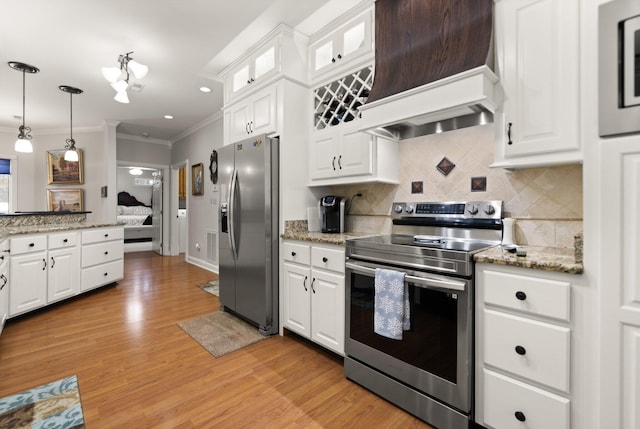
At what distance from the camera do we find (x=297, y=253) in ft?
8.28

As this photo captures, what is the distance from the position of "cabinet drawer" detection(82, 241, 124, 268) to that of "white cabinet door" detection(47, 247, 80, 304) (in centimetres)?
12

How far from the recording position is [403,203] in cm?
241

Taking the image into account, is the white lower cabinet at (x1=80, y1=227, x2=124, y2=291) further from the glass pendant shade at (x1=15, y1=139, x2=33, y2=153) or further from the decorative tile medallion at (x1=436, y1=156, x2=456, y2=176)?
the decorative tile medallion at (x1=436, y1=156, x2=456, y2=176)

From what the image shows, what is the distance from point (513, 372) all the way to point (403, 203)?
132 centimetres

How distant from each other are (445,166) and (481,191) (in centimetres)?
31

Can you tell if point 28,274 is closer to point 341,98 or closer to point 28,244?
point 28,244

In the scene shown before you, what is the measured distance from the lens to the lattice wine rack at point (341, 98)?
240cm

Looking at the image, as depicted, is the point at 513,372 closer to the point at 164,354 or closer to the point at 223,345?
the point at 223,345

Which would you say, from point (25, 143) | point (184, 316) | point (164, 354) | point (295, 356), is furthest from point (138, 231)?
point (295, 356)

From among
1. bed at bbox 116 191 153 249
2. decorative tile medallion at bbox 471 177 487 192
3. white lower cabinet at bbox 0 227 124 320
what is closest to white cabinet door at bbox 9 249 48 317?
white lower cabinet at bbox 0 227 124 320

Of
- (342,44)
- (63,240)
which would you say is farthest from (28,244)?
(342,44)

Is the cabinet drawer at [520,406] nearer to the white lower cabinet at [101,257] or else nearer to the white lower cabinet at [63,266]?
the white lower cabinet at [63,266]

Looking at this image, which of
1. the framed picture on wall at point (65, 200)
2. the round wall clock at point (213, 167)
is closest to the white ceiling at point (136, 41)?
the round wall clock at point (213, 167)

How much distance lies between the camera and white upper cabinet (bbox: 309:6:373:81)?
2.32 m
